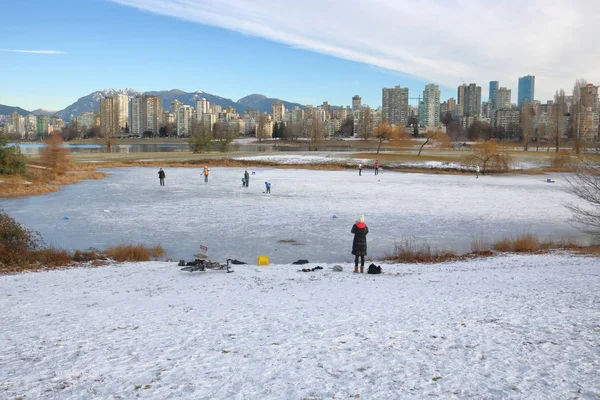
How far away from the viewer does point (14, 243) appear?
17.1m

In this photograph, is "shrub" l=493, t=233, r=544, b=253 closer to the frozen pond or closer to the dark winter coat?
the frozen pond

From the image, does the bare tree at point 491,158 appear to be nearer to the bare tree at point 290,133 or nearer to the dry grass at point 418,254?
the dry grass at point 418,254

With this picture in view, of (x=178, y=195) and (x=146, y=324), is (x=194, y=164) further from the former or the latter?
(x=146, y=324)

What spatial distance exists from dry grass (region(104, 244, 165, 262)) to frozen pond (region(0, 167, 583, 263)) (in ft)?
1.69

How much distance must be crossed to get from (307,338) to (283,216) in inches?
647

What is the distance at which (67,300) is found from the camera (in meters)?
10.9

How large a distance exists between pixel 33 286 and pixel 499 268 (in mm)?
13206

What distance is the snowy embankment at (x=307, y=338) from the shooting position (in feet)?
18.9

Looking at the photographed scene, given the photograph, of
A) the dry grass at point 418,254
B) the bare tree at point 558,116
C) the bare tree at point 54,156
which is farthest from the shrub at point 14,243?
the bare tree at point 558,116

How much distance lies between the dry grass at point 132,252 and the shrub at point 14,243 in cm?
283

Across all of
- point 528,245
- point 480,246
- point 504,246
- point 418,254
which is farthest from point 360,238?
point 528,245

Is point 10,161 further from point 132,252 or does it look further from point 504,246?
point 504,246

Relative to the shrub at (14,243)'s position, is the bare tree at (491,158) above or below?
above

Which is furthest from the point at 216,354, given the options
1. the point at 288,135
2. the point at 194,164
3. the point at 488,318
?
the point at 288,135
